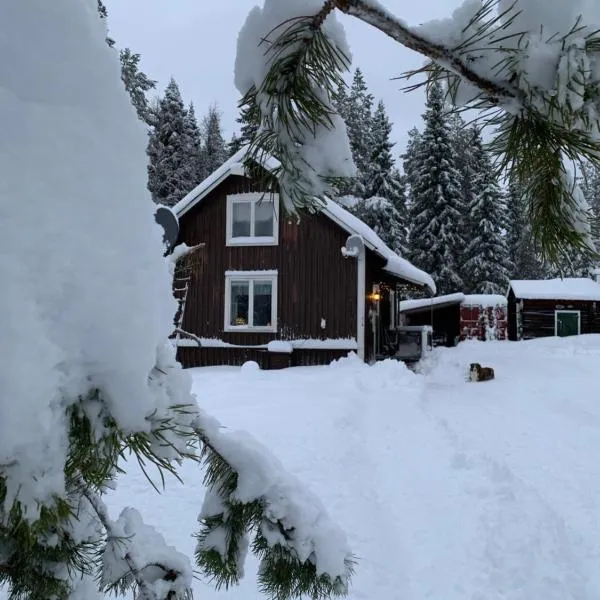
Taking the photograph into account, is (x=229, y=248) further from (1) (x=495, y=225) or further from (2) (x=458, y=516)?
(1) (x=495, y=225)

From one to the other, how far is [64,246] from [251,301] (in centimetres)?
1315

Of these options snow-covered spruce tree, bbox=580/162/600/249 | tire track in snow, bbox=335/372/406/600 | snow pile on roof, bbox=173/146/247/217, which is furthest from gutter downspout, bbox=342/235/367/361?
snow-covered spruce tree, bbox=580/162/600/249

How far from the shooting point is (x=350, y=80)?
1282 mm

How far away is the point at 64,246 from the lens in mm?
628

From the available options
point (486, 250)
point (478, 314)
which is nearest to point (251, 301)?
point (478, 314)

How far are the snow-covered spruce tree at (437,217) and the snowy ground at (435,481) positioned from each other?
21.9m

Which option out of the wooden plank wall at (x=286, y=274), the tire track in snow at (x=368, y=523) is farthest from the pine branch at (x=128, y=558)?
the wooden plank wall at (x=286, y=274)

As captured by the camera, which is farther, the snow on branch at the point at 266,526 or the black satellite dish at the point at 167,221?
the black satellite dish at the point at 167,221

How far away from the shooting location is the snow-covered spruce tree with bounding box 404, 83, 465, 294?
1190 inches

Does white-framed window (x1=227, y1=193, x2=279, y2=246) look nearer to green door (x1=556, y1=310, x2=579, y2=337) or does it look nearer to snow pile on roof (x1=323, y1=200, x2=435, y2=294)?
snow pile on roof (x1=323, y1=200, x2=435, y2=294)

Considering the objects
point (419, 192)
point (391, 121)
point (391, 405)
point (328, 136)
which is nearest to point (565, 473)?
point (391, 405)

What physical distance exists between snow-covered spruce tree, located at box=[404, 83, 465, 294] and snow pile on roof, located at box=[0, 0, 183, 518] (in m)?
31.3

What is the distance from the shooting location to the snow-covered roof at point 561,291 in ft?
73.6

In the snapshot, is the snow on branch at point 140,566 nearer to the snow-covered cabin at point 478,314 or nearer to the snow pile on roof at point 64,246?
the snow pile on roof at point 64,246
